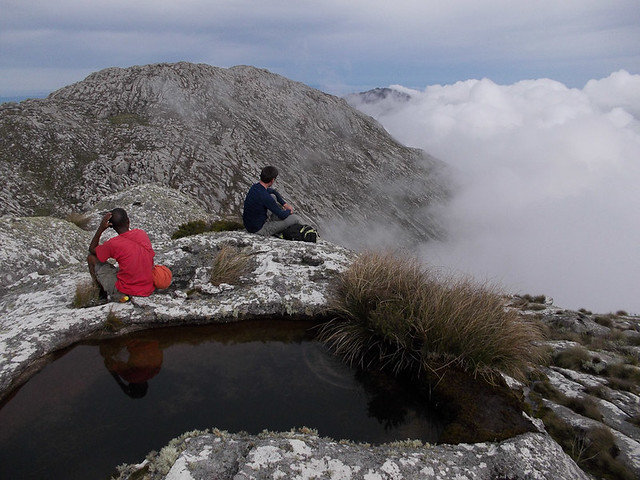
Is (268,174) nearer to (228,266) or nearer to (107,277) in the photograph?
(228,266)

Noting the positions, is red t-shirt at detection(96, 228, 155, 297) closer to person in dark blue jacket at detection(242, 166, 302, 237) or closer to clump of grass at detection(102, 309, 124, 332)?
clump of grass at detection(102, 309, 124, 332)

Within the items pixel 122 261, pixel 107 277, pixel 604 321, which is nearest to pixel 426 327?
pixel 122 261

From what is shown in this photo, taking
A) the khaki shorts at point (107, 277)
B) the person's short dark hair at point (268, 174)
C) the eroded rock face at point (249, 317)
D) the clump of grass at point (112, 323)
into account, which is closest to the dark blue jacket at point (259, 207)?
the person's short dark hair at point (268, 174)

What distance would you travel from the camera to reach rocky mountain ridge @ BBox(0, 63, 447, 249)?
5962 centimetres

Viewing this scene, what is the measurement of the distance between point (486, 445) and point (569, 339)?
898 cm

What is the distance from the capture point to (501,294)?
27.9 feet

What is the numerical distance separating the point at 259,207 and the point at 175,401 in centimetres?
727

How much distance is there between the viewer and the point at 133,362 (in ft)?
22.9

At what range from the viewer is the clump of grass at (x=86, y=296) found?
8.23 meters

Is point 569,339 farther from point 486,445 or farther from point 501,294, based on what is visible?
point 486,445

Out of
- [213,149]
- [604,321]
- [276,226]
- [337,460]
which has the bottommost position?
[604,321]

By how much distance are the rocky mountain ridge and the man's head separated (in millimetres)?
48398

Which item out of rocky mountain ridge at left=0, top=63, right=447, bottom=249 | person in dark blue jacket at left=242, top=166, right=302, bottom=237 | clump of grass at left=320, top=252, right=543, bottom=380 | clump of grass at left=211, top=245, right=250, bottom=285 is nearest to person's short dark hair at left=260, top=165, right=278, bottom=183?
person in dark blue jacket at left=242, top=166, right=302, bottom=237

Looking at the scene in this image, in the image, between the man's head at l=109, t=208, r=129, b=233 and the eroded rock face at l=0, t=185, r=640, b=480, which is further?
the man's head at l=109, t=208, r=129, b=233
